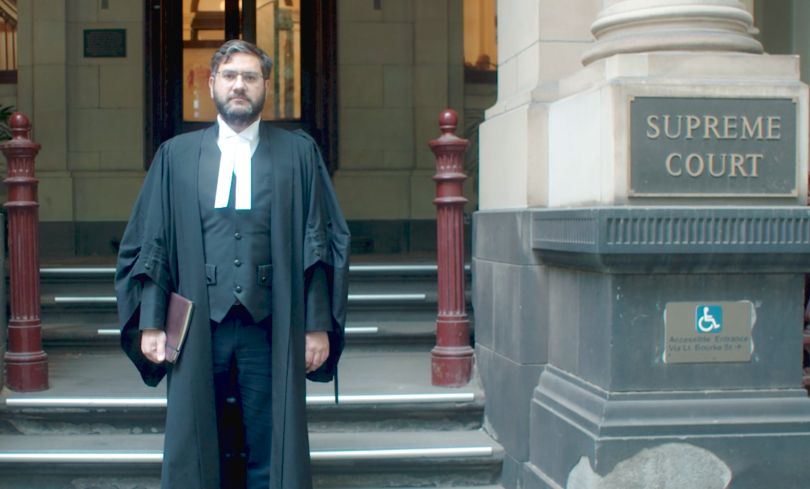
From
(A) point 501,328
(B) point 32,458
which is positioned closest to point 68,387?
(B) point 32,458

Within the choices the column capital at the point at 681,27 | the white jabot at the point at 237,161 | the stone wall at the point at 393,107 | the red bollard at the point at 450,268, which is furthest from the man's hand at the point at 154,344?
the stone wall at the point at 393,107

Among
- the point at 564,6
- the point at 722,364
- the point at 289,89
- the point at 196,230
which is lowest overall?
the point at 722,364

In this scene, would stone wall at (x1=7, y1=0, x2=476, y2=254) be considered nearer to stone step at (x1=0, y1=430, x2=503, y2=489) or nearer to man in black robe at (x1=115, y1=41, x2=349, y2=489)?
stone step at (x1=0, y1=430, x2=503, y2=489)

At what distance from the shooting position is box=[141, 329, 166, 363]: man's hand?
115 inches

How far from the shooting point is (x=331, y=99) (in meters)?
8.96

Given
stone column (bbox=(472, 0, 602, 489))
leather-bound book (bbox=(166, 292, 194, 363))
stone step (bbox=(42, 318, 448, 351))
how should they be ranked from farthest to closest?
stone step (bbox=(42, 318, 448, 351)) < stone column (bbox=(472, 0, 602, 489)) < leather-bound book (bbox=(166, 292, 194, 363))

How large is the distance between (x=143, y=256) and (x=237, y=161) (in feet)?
1.68

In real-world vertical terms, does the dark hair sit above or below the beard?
above

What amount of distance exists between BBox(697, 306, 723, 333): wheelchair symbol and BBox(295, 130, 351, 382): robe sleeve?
1451 mm

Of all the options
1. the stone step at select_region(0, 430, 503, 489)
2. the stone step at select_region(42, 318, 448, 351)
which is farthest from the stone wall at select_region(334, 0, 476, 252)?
the stone step at select_region(0, 430, 503, 489)

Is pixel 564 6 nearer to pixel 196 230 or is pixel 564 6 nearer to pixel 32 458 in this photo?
pixel 196 230

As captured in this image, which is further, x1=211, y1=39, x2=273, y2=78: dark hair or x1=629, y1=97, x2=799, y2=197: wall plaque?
x1=629, y1=97, x2=799, y2=197: wall plaque

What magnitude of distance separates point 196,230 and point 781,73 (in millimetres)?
2521

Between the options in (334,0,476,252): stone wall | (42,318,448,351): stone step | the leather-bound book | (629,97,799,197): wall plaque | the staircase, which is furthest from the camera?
(334,0,476,252): stone wall
